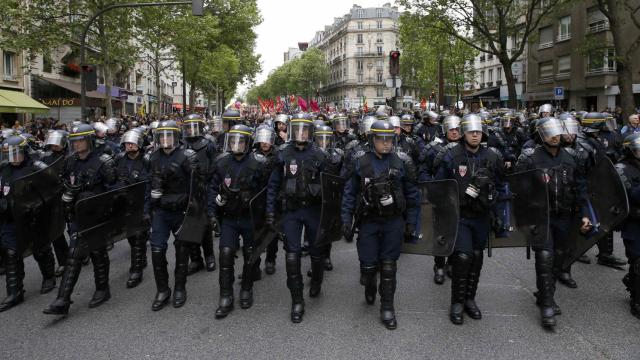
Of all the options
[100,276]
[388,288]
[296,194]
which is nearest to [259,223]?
[296,194]

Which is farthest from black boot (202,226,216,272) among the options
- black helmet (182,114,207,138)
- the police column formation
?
black helmet (182,114,207,138)

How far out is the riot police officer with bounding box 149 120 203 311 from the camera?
5555 millimetres

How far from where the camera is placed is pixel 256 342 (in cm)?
456

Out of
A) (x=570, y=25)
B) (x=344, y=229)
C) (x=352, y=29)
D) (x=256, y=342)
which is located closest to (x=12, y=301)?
(x=256, y=342)

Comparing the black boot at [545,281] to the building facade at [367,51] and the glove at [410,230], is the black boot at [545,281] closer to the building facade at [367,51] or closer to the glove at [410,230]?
the glove at [410,230]

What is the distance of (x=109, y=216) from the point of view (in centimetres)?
564

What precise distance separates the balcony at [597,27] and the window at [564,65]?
2.76 m

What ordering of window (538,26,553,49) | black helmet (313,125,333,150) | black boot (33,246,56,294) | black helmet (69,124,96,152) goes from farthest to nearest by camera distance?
window (538,26,553,49)
black helmet (313,125,333,150)
black boot (33,246,56,294)
black helmet (69,124,96,152)

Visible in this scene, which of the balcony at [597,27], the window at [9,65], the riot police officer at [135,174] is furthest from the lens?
the balcony at [597,27]

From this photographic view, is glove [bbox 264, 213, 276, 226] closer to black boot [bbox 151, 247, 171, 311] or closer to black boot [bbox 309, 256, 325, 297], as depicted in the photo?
black boot [bbox 309, 256, 325, 297]

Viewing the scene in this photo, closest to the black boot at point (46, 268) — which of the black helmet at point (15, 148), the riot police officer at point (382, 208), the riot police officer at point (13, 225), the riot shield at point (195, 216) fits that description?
the riot police officer at point (13, 225)

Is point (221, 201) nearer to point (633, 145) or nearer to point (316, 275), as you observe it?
point (316, 275)

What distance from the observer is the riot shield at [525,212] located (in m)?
4.96

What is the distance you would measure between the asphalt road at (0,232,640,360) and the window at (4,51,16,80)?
25.2 m
